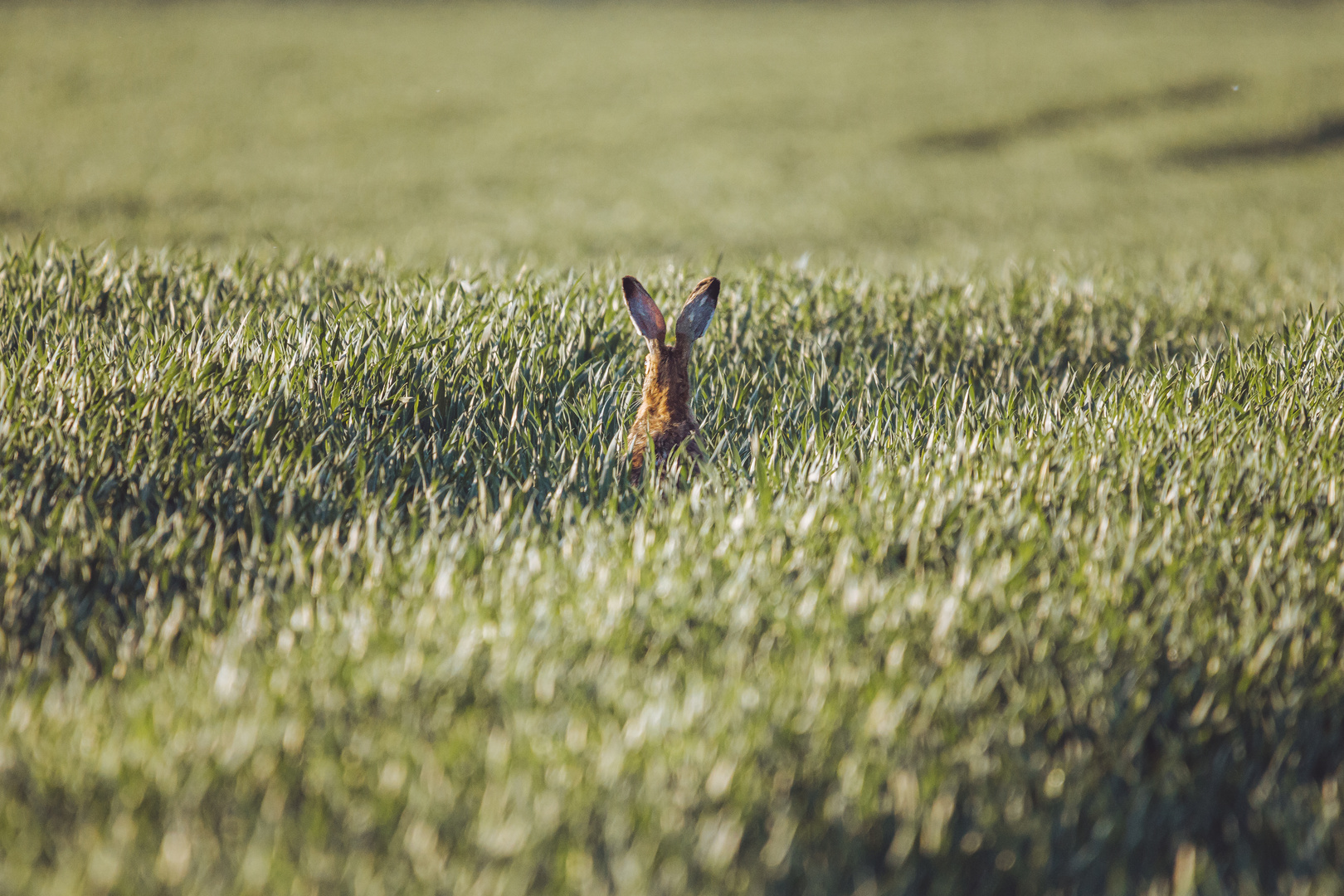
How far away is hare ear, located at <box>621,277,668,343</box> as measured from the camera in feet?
8.11

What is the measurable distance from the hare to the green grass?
0.12 meters

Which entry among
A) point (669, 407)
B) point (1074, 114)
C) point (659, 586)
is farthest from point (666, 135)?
point (659, 586)

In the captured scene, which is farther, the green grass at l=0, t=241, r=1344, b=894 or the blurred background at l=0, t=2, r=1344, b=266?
the blurred background at l=0, t=2, r=1344, b=266

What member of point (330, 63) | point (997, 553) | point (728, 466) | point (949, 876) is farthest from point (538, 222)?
point (330, 63)

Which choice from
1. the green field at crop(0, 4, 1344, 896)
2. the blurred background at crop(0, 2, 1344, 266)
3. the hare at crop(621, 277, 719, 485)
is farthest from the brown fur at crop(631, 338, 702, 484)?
the blurred background at crop(0, 2, 1344, 266)

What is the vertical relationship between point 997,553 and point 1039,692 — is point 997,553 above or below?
above

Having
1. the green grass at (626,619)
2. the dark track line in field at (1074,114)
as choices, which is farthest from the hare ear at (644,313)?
the dark track line in field at (1074,114)

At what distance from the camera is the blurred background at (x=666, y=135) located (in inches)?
382

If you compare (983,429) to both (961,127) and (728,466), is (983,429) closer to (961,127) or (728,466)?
(728,466)

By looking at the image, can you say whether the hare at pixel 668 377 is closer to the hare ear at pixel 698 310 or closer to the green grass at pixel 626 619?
the hare ear at pixel 698 310

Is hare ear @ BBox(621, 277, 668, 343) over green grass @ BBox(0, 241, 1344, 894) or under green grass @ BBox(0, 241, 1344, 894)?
over

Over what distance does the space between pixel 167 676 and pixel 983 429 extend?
7.06 feet

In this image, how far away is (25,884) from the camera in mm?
1179

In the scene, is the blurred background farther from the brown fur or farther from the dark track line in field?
the brown fur
